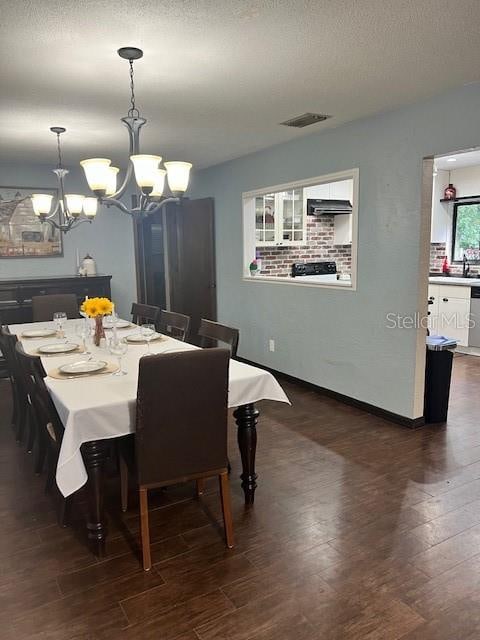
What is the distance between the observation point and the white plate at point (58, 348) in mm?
3194

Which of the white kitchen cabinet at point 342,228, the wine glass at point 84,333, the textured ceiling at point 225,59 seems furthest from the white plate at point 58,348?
the white kitchen cabinet at point 342,228

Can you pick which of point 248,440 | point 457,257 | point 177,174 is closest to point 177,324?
point 177,174

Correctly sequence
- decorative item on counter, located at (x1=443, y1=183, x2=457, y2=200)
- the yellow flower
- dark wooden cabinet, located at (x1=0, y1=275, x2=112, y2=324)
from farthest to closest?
1. decorative item on counter, located at (x1=443, y1=183, x2=457, y2=200)
2. dark wooden cabinet, located at (x1=0, y1=275, x2=112, y2=324)
3. the yellow flower

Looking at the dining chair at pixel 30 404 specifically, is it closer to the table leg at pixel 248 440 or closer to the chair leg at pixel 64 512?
the chair leg at pixel 64 512

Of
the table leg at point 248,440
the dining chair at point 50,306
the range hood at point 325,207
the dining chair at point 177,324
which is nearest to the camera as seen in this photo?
the table leg at point 248,440

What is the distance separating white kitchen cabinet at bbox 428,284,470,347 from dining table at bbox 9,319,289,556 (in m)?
4.22

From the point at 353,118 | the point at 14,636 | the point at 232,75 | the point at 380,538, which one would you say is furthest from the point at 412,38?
the point at 14,636

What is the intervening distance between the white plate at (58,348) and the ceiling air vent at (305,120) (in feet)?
8.01

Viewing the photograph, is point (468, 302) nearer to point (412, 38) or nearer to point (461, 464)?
point (461, 464)

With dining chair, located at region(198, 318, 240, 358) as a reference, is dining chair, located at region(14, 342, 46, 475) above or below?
below

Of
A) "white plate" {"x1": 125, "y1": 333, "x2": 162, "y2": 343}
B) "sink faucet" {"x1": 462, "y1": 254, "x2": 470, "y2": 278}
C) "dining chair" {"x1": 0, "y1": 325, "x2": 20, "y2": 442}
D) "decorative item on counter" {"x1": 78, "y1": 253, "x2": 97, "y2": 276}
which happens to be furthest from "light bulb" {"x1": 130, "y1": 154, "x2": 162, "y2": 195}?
"sink faucet" {"x1": 462, "y1": 254, "x2": 470, "y2": 278}

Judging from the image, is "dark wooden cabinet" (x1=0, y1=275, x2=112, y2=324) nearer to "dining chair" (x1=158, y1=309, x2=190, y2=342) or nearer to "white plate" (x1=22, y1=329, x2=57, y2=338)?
"white plate" (x1=22, y1=329, x2=57, y2=338)

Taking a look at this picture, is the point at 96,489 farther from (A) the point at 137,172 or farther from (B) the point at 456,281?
(B) the point at 456,281

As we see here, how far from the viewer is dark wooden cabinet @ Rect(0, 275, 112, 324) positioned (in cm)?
537
